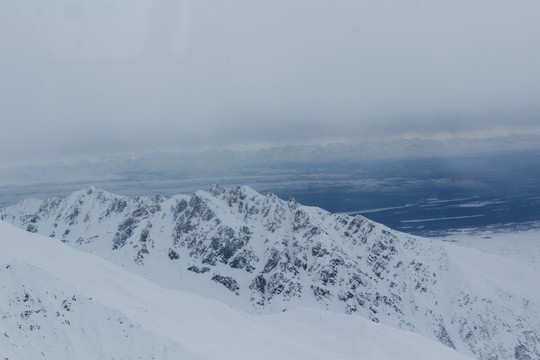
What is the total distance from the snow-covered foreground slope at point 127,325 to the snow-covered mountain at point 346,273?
96.9m

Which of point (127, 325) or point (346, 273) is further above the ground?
point (127, 325)

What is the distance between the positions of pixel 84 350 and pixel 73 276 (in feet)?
45.1

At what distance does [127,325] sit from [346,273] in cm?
13565

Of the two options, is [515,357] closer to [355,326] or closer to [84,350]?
[355,326]

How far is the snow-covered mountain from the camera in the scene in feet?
445

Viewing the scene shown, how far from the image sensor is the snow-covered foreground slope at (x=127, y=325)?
107 feet

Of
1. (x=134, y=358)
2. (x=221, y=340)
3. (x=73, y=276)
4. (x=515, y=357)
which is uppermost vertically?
(x=73, y=276)

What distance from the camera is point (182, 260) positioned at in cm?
18125

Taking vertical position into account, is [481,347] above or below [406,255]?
below

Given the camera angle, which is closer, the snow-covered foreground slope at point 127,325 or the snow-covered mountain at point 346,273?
the snow-covered foreground slope at point 127,325

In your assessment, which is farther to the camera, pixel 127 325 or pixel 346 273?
pixel 346 273

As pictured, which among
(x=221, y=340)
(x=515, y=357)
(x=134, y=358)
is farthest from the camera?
(x=515, y=357)

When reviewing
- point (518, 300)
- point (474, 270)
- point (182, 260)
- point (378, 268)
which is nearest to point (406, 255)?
point (378, 268)

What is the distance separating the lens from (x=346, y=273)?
15912 cm
